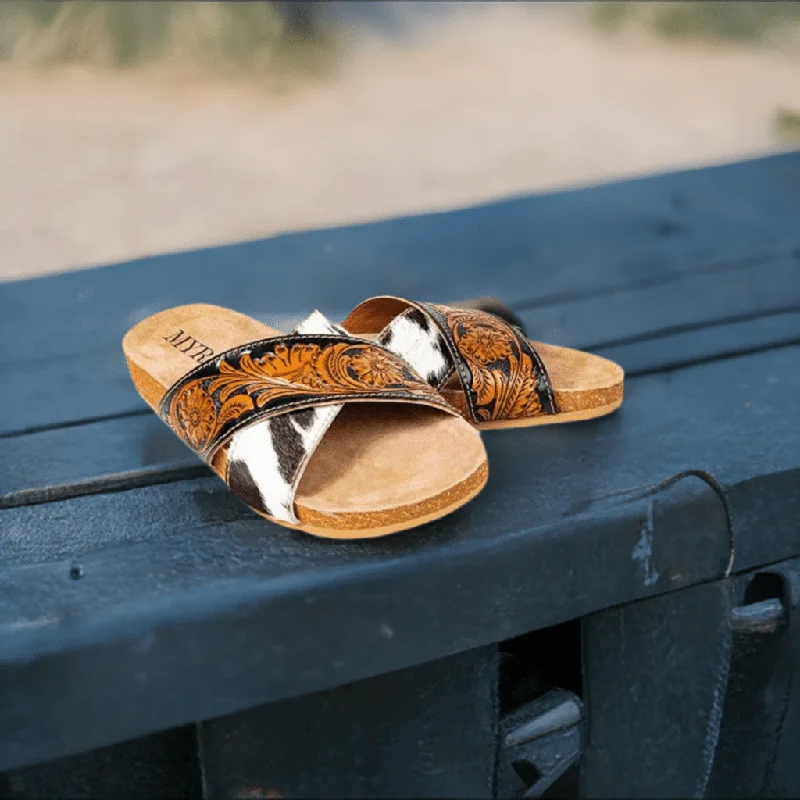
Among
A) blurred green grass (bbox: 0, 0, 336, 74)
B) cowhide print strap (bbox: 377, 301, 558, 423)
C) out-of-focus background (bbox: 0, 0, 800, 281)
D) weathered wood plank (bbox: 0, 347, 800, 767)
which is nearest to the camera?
weathered wood plank (bbox: 0, 347, 800, 767)

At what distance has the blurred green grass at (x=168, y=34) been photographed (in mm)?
3494

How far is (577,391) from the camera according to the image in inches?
33.9

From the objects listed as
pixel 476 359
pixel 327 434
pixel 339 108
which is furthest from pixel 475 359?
pixel 339 108

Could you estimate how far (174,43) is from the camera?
3582 mm

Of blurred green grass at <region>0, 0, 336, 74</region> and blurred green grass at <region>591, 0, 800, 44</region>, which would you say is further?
blurred green grass at <region>591, 0, 800, 44</region>

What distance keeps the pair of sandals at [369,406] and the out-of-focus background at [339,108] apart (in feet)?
6.56

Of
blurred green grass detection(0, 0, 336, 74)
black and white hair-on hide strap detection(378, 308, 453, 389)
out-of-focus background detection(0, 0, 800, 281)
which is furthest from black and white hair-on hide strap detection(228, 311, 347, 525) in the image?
blurred green grass detection(0, 0, 336, 74)

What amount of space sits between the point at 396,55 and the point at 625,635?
3303 millimetres

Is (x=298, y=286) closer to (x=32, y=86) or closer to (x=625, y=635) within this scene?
→ (x=625, y=635)

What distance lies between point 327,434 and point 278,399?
7 centimetres

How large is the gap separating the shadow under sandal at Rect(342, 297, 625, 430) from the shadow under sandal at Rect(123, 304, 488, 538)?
39mm

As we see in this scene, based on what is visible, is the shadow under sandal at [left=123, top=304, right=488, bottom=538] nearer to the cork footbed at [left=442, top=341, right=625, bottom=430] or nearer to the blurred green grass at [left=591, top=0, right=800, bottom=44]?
the cork footbed at [left=442, top=341, right=625, bottom=430]

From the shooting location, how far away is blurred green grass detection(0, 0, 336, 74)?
3.49 meters

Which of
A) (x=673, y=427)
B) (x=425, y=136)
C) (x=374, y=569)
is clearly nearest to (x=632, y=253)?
(x=673, y=427)
